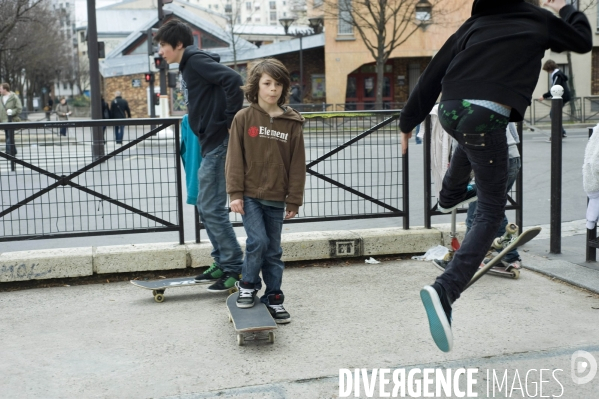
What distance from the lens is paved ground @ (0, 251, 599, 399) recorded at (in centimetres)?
356

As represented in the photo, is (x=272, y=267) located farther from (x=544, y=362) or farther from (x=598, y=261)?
(x=598, y=261)

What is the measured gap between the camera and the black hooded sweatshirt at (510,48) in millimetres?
3551

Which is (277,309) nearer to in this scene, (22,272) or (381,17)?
(22,272)

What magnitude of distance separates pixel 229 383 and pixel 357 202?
338 centimetres

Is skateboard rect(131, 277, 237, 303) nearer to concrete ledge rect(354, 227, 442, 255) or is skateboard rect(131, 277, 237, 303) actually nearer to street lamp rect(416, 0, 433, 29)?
concrete ledge rect(354, 227, 442, 255)

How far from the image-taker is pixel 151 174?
6.11m

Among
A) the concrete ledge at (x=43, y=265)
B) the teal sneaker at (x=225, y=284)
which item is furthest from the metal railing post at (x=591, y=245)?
the concrete ledge at (x=43, y=265)

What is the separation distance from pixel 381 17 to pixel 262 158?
3016 centimetres

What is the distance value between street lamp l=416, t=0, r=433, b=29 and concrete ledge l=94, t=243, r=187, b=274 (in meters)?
32.1

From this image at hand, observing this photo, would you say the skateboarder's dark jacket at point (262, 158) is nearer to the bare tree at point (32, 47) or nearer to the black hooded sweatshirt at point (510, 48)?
the black hooded sweatshirt at point (510, 48)

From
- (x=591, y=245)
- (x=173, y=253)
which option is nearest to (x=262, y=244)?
(x=173, y=253)

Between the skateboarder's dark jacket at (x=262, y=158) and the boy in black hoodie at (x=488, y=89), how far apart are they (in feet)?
3.67

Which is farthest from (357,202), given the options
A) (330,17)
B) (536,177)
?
(330,17)

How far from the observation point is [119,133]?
608 centimetres
